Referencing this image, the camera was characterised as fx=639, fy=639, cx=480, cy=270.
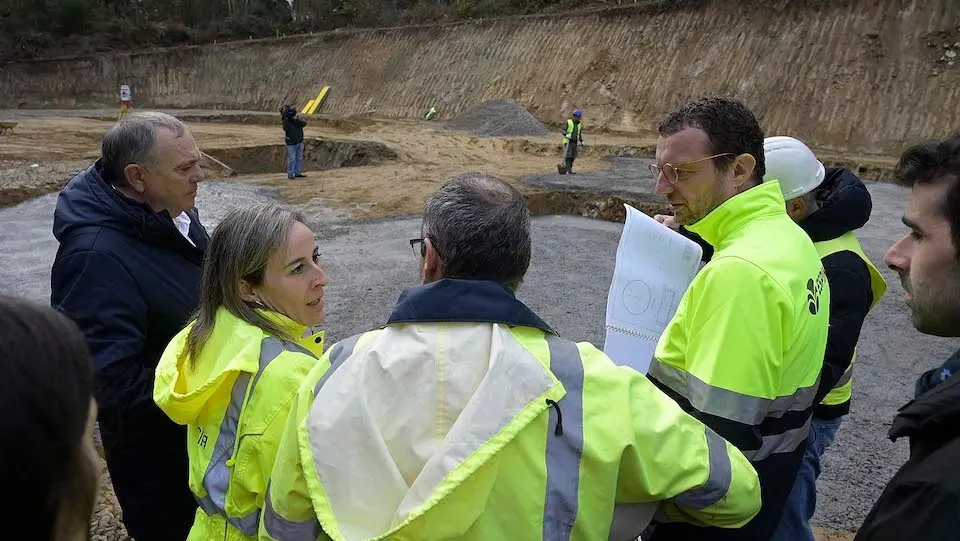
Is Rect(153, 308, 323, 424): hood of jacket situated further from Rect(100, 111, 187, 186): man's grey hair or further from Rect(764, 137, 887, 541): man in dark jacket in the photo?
Rect(764, 137, 887, 541): man in dark jacket

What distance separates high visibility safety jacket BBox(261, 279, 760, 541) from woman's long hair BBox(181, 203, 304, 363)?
0.69m

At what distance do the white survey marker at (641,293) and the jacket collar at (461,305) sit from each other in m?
1.01

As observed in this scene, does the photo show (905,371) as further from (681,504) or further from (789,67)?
(789,67)

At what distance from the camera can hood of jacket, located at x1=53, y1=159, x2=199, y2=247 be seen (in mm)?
2459

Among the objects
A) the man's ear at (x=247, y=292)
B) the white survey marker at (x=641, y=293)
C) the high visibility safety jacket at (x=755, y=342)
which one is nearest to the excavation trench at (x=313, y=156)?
the white survey marker at (x=641, y=293)

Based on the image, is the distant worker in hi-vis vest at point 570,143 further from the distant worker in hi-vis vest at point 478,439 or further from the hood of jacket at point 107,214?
the distant worker in hi-vis vest at point 478,439

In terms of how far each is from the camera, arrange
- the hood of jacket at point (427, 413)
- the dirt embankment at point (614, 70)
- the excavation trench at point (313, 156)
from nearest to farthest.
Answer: the hood of jacket at point (427, 413) → the excavation trench at point (313, 156) → the dirt embankment at point (614, 70)

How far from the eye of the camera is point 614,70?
2619cm

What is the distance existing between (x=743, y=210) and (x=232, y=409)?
1.72m

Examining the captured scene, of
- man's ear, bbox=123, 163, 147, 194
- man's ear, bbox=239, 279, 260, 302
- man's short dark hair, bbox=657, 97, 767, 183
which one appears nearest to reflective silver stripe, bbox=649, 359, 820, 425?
man's short dark hair, bbox=657, 97, 767, 183

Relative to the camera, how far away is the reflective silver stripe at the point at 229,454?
5.98 ft

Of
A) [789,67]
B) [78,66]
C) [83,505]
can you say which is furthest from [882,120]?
[78,66]

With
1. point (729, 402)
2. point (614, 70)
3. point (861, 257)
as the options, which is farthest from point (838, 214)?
point (614, 70)

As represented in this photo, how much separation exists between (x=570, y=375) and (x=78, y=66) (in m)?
49.3
